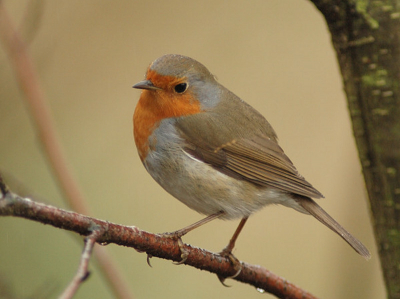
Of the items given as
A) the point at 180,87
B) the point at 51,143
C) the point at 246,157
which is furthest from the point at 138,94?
the point at 51,143

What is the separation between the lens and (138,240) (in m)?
1.63

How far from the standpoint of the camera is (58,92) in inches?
191

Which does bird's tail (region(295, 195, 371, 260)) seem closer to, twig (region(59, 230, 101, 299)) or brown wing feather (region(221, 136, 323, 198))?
brown wing feather (region(221, 136, 323, 198))

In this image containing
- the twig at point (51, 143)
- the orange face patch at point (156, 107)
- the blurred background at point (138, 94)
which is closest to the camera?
the twig at point (51, 143)

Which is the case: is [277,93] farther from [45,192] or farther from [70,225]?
[70,225]

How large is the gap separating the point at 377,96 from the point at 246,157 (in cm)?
88

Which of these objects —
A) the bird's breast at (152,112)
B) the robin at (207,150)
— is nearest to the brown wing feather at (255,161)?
the robin at (207,150)

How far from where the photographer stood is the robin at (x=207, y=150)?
2670mm

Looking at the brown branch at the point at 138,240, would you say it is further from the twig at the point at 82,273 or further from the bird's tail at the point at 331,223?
the bird's tail at the point at 331,223

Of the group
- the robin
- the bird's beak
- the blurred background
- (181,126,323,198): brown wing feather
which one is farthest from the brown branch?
the blurred background

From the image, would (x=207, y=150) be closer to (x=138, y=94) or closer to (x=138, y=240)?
(x=138, y=240)

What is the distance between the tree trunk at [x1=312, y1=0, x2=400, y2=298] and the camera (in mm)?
2117

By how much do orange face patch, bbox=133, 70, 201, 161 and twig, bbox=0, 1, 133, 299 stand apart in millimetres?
452

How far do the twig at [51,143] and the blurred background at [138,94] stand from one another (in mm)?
1726
